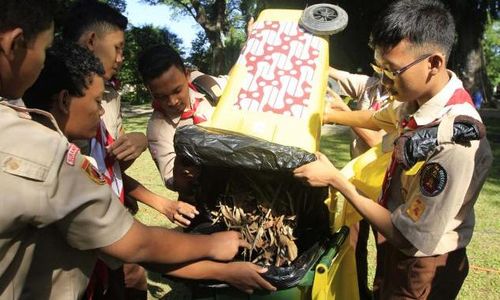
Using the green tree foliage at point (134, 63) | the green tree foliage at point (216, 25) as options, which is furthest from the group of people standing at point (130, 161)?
the green tree foliage at point (134, 63)

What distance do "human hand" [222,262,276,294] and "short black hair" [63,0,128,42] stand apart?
135cm

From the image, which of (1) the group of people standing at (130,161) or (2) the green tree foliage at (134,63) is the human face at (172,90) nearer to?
(1) the group of people standing at (130,161)

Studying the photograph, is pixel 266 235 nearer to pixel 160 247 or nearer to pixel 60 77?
pixel 160 247

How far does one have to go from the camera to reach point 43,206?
1092 millimetres

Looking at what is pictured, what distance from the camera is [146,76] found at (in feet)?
8.58

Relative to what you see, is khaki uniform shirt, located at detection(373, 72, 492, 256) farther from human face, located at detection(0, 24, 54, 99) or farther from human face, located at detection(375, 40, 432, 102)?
human face, located at detection(0, 24, 54, 99)

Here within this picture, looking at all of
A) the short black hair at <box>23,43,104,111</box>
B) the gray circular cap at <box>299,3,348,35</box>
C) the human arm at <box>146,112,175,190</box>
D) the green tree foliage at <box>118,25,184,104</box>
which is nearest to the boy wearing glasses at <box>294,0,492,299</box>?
the gray circular cap at <box>299,3,348,35</box>

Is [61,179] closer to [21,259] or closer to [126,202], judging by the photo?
[21,259]

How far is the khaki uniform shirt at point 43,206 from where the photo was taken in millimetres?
1067

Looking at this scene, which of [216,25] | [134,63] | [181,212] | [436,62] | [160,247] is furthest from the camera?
[216,25]

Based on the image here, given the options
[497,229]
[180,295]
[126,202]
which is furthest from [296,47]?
[497,229]

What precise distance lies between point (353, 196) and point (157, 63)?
130 centimetres

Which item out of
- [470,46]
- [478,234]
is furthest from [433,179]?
[470,46]

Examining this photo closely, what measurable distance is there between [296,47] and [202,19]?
67.4 feet
